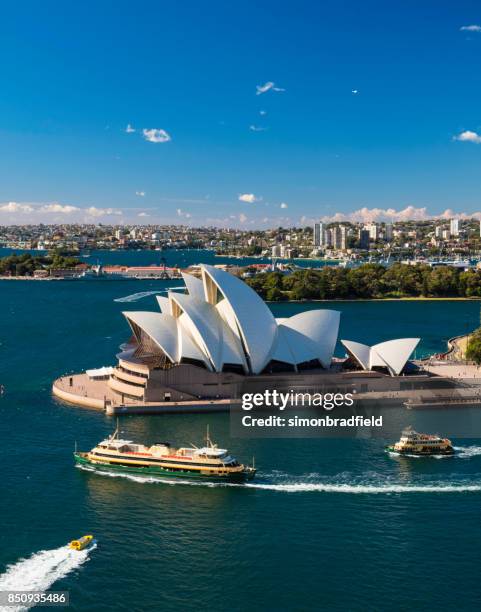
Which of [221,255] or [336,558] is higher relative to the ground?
[221,255]

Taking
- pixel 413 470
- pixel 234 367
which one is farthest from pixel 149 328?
pixel 413 470

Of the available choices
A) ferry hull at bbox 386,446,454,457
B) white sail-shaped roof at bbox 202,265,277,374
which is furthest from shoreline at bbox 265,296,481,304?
ferry hull at bbox 386,446,454,457

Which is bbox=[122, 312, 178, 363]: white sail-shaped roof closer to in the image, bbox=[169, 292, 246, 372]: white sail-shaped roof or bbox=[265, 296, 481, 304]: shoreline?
bbox=[169, 292, 246, 372]: white sail-shaped roof

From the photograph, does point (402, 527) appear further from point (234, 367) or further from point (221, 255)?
point (221, 255)

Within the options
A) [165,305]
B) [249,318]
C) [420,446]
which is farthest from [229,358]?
[420,446]

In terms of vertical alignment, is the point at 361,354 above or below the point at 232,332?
below

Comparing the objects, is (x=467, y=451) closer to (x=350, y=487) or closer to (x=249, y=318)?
(x=350, y=487)
